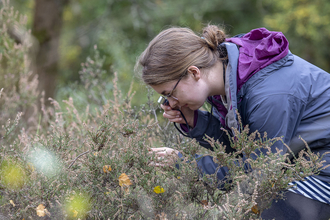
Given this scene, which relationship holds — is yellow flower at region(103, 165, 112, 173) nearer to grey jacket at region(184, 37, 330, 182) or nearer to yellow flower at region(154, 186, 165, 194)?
yellow flower at region(154, 186, 165, 194)

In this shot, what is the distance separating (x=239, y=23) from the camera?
10898 mm

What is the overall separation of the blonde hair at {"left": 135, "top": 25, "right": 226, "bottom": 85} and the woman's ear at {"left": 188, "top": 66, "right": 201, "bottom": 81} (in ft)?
0.10

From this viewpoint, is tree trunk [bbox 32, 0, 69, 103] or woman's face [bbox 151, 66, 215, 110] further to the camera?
tree trunk [bbox 32, 0, 69, 103]

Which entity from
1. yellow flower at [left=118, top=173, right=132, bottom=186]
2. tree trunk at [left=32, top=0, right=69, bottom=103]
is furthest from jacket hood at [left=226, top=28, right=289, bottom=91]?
tree trunk at [left=32, top=0, right=69, bottom=103]

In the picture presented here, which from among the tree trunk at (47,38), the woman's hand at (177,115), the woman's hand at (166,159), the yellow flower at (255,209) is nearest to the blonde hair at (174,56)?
the woman's hand at (177,115)

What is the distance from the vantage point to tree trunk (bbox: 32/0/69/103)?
253 inches

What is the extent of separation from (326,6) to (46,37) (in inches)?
274

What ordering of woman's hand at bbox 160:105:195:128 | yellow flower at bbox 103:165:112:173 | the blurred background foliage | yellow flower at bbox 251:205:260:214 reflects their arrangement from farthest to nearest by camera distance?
1. the blurred background foliage
2. woman's hand at bbox 160:105:195:128
3. yellow flower at bbox 103:165:112:173
4. yellow flower at bbox 251:205:260:214

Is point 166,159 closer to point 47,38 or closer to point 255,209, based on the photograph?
point 255,209

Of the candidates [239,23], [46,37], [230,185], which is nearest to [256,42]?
[230,185]

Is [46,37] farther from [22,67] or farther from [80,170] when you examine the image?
[80,170]

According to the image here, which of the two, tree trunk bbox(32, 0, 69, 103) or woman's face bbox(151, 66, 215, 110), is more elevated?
woman's face bbox(151, 66, 215, 110)

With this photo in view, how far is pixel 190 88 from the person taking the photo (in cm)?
206

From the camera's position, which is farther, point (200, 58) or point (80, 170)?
point (200, 58)
